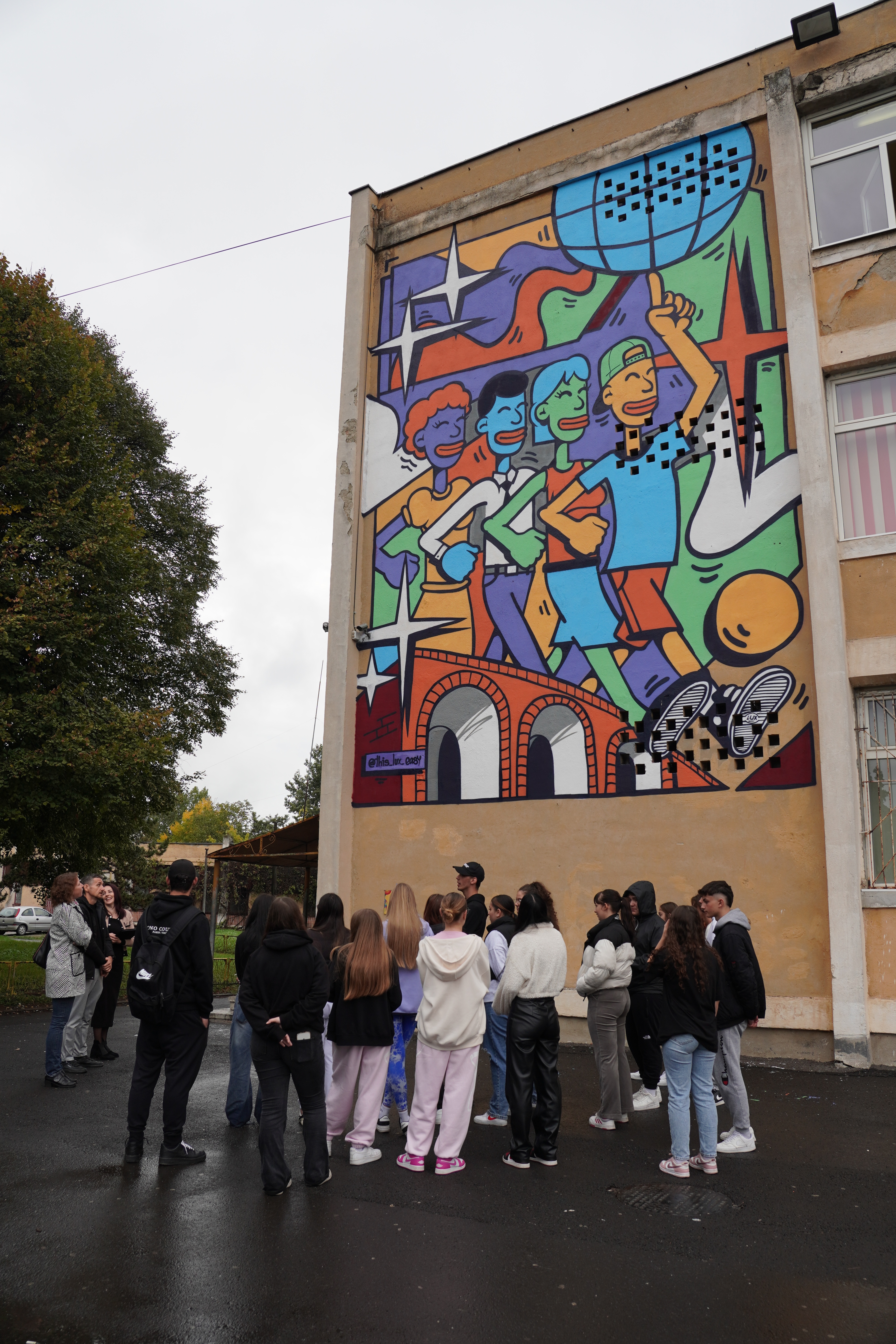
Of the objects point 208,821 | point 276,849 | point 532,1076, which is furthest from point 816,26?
point 208,821

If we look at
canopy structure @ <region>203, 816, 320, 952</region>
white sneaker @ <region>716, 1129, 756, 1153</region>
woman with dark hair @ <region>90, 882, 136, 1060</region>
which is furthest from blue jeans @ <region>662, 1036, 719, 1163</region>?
canopy structure @ <region>203, 816, 320, 952</region>

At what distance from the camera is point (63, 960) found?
920 centimetres

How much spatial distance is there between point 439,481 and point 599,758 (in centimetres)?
484

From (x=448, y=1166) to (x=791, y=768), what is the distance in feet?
20.8

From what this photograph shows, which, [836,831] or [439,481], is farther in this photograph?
[439,481]

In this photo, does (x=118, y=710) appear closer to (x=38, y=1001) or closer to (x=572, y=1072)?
(x=38, y=1001)

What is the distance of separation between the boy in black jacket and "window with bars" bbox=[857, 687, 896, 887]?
4.13 meters

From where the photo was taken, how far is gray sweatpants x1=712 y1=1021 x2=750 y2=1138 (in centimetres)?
666

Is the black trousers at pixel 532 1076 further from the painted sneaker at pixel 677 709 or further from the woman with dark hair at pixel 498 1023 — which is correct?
the painted sneaker at pixel 677 709

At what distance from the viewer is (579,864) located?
466 inches

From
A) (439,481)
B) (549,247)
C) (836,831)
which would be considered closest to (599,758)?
(836,831)

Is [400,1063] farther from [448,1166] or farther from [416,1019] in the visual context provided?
[448,1166]

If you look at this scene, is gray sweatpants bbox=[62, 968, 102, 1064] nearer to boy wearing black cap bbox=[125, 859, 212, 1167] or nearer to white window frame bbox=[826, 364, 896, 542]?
boy wearing black cap bbox=[125, 859, 212, 1167]

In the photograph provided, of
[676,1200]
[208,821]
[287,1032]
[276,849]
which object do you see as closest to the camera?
[676,1200]
